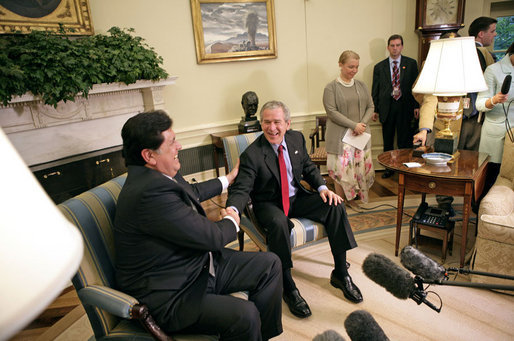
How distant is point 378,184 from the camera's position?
170 inches

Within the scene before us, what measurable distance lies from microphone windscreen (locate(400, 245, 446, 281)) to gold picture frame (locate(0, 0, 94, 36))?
339 centimetres

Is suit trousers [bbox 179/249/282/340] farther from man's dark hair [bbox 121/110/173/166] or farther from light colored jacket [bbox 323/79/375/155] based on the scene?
light colored jacket [bbox 323/79/375/155]

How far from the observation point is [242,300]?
153 centimetres

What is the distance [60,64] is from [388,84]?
369cm

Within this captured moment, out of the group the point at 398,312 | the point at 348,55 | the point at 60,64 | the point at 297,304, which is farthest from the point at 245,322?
the point at 348,55

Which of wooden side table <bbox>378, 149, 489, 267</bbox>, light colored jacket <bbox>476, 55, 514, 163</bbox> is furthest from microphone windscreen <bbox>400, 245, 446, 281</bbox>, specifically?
light colored jacket <bbox>476, 55, 514, 163</bbox>

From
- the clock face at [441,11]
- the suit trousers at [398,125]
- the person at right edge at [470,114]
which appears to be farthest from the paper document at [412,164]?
the clock face at [441,11]

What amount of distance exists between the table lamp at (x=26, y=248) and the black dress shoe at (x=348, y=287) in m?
2.17

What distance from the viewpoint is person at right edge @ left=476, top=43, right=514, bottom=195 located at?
103 inches

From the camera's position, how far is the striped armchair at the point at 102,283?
1342 mm

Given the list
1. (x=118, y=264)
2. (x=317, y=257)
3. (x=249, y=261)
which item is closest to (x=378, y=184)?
(x=317, y=257)

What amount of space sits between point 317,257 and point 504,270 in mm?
1277

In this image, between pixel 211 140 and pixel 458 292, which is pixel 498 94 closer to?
pixel 458 292

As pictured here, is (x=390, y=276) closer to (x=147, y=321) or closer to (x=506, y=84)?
(x=147, y=321)
